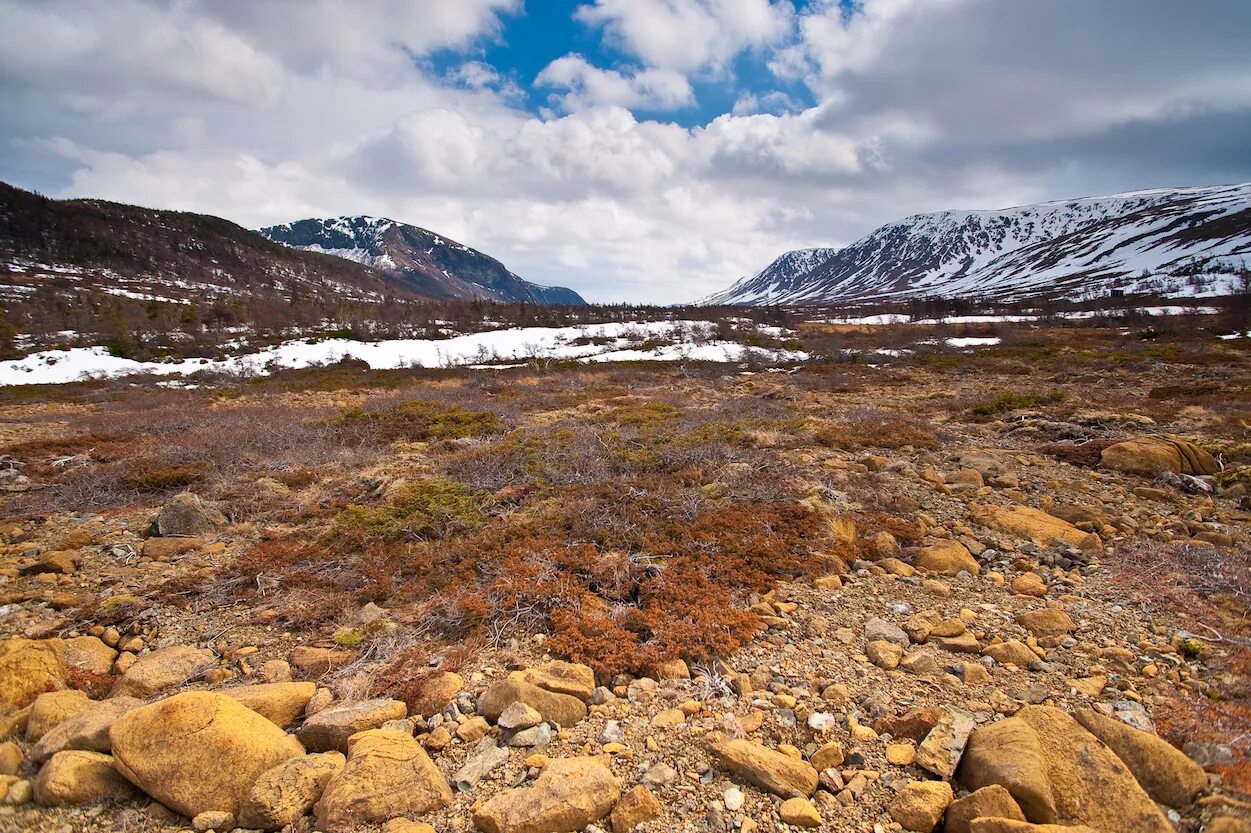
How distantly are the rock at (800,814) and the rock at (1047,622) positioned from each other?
2804mm

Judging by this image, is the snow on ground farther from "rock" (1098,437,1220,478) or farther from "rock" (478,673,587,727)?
"rock" (478,673,587,727)

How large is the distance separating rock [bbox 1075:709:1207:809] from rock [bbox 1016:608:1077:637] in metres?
1.44

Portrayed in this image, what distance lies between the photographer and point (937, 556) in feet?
18.5

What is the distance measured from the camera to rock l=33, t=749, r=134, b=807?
2.68 m

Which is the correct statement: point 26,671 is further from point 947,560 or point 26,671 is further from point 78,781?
point 947,560

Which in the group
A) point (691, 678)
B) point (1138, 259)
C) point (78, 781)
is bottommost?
point (691, 678)

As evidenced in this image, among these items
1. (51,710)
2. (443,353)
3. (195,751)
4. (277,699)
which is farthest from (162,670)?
(443,353)

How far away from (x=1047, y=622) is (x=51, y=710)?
7.00m

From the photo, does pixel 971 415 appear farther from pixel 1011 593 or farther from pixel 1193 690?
pixel 1193 690

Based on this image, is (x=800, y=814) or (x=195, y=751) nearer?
(x=800, y=814)

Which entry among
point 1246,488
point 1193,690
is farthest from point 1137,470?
point 1193,690

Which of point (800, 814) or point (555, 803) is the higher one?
point (555, 803)

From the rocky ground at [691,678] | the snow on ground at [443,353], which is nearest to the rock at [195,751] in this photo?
the rocky ground at [691,678]

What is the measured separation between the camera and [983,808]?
8.00 feet
